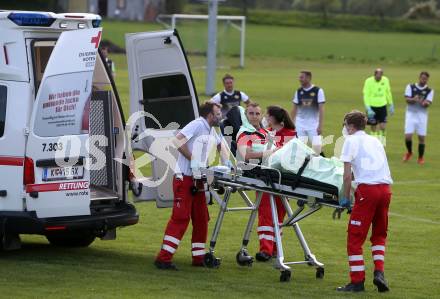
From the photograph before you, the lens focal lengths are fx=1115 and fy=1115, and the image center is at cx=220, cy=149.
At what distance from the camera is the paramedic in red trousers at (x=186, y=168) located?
39.4 ft

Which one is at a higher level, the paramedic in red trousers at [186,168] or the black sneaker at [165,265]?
the paramedic in red trousers at [186,168]

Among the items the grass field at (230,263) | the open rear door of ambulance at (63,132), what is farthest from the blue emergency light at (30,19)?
the grass field at (230,263)

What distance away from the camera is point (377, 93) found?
90.8ft

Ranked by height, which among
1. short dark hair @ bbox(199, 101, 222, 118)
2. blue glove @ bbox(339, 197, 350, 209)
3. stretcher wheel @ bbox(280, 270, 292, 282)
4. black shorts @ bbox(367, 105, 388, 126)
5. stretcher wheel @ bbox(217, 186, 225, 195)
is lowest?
black shorts @ bbox(367, 105, 388, 126)

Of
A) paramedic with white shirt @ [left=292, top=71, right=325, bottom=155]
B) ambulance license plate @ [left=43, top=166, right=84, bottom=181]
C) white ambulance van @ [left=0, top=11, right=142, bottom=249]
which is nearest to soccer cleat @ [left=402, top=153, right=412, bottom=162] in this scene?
paramedic with white shirt @ [left=292, top=71, right=325, bottom=155]

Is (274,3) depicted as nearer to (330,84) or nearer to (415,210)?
(330,84)

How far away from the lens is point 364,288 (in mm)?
11156

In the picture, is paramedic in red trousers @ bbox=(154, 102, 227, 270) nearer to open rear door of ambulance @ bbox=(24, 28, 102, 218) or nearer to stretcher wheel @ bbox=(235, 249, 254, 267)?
stretcher wheel @ bbox=(235, 249, 254, 267)

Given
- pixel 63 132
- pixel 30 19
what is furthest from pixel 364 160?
pixel 30 19

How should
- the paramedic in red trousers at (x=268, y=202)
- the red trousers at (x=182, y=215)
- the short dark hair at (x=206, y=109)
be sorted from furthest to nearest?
1. the paramedic in red trousers at (x=268, y=202)
2. the short dark hair at (x=206, y=109)
3. the red trousers at (x=182, y=215)

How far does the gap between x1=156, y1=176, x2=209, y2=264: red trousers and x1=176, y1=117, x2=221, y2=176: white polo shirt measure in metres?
0.15

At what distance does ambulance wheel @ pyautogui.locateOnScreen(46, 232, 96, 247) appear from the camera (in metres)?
13.2

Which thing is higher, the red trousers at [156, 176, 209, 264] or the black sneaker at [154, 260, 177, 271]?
the red trousers at [156, 176, 209, 264]

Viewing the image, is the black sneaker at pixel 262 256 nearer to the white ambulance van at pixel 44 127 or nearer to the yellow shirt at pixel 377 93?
the white ambulance van at pixel 44 127
